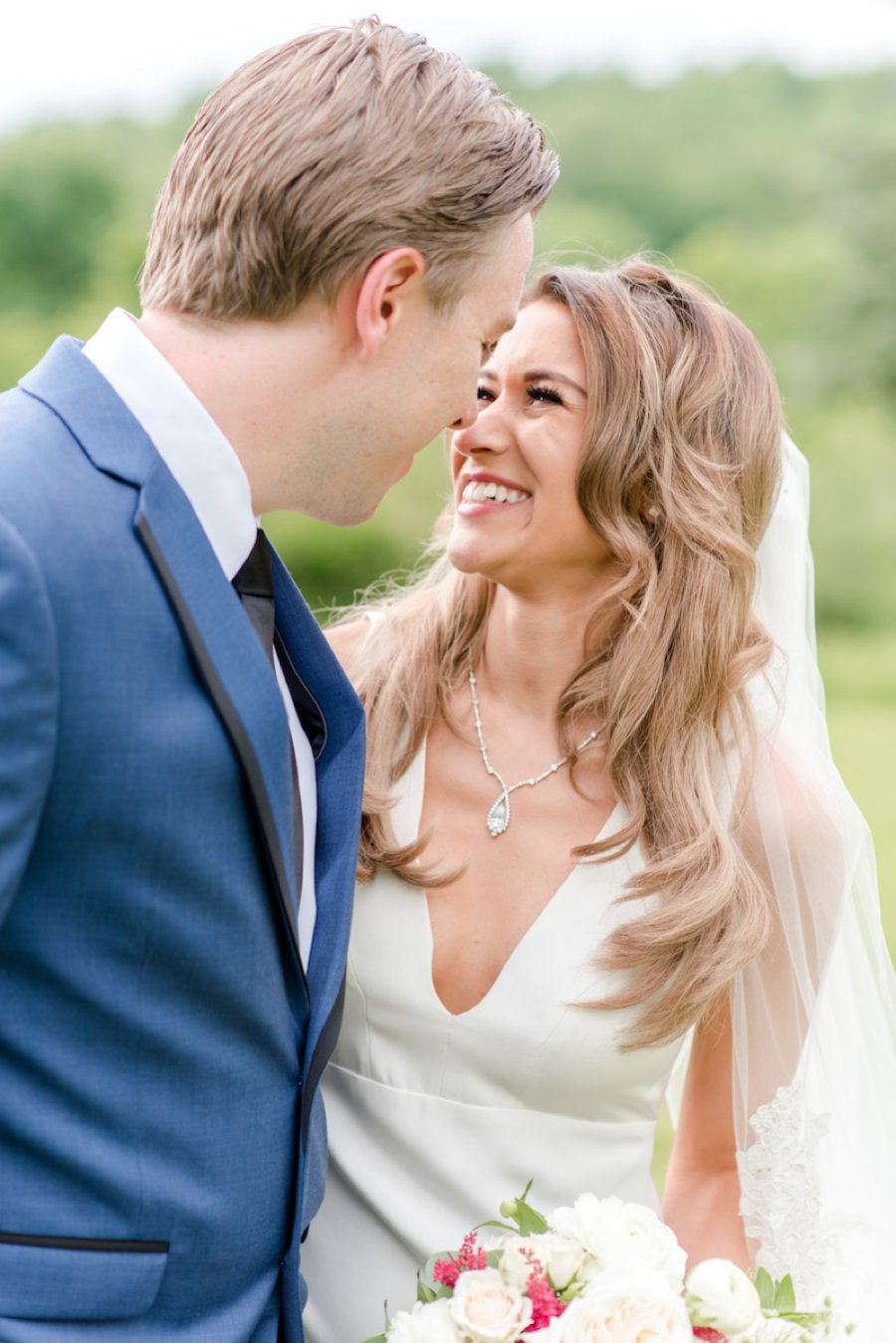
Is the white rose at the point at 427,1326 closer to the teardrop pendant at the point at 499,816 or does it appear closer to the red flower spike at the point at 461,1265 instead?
the red flower spike at the point at 461,1265

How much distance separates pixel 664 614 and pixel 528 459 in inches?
16.4

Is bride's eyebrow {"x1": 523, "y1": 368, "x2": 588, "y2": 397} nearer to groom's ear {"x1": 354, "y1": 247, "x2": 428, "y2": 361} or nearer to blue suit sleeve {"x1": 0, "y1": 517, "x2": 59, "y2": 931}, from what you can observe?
groom's ear {"x1": 354, "y1": 247, "x2": 428, "y2": 361}

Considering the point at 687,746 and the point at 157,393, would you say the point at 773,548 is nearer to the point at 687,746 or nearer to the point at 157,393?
the point at 687,746

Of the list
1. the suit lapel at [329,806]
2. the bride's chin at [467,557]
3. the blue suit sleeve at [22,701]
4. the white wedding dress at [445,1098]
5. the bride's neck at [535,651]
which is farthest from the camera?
the bride's neck at [535,651]

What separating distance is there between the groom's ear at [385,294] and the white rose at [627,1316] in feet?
4.19

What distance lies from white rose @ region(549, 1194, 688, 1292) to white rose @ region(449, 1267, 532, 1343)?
106mm

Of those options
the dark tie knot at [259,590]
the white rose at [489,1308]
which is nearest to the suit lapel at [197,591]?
the dark tie knot at [259,590]

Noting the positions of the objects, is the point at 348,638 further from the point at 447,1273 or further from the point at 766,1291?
the point at 766,1291

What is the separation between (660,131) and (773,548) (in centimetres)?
2941

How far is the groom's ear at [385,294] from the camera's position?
2082mm

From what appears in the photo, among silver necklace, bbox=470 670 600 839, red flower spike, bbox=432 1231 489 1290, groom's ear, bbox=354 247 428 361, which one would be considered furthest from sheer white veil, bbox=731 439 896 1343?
groom's ear, bbox=354 247 428 361

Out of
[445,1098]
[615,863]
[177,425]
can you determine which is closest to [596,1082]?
[445,1098]

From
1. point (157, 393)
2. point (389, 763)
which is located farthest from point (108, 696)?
point (389, 763)

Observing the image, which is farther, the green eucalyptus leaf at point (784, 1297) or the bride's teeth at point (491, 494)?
the bride's teeth at point (491, 494)
